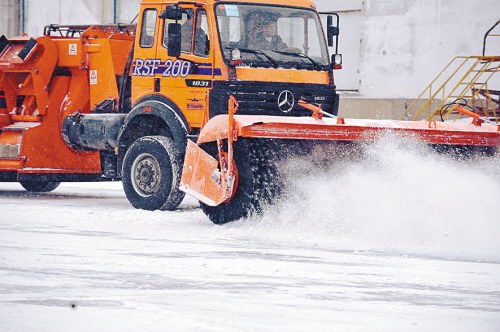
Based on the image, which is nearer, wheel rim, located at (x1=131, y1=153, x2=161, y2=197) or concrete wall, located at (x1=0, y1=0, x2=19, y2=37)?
wheel rim, located at (x1=131, y1=153, x2=161, y2=197)

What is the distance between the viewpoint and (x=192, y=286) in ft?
25.0

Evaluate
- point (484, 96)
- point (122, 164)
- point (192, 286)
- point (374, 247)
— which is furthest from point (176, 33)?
point (484, 96)

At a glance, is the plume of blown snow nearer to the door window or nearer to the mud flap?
the mud flap

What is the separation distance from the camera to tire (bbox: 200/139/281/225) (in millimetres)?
11336

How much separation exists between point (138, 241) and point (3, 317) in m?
3.90

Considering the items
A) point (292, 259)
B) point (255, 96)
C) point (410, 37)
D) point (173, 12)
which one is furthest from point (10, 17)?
point (292, 259)

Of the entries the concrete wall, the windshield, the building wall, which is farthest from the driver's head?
the concrete wall

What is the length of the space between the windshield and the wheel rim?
159 centimetres

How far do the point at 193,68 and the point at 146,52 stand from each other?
914 mm

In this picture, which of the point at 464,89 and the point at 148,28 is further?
the point at 464,89

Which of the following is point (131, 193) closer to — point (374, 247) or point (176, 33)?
point (176, 33)

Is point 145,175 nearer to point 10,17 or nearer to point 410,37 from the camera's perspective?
point 410,37

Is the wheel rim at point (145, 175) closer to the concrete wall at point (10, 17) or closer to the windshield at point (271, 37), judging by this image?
the windshield at point (271, 37)

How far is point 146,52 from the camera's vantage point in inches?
539
